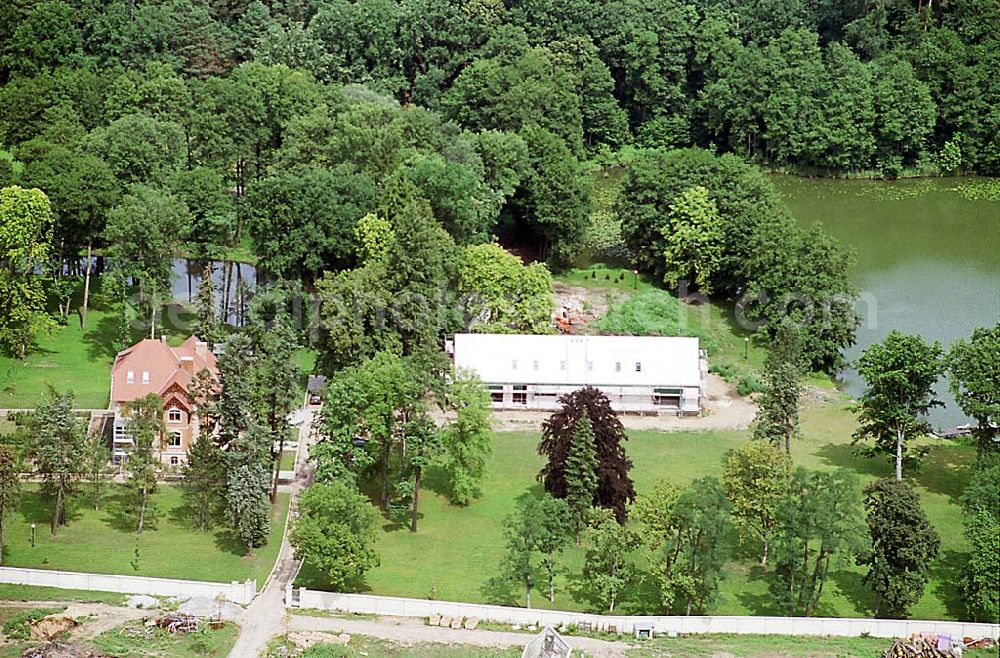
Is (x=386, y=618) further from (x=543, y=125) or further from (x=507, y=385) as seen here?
(x=543, y=125)

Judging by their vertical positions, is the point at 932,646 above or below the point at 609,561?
below

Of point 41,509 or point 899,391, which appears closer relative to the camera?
point 41,509

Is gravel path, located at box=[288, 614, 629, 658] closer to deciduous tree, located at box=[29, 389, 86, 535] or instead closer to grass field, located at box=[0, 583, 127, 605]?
grass field, located at box=[0, 583, 127, 605]

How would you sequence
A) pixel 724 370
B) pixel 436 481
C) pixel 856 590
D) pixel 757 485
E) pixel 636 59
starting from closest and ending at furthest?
1. pixel 856 590
2. pixel 757 485
3. pixel 436 481
4. pixel 724 370
5. pixel 636 59

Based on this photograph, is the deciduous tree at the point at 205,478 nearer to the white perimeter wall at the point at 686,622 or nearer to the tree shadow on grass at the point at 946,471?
the white perimeter wall at the point at 686,622

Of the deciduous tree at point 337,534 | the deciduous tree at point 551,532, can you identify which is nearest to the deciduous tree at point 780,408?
the deciduous tree at point 551,532

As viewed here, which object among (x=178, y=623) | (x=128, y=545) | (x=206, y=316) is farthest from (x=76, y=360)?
(x=178, y=623)

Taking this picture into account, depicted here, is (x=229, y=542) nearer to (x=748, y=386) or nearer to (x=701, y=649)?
(x=701, y=649)

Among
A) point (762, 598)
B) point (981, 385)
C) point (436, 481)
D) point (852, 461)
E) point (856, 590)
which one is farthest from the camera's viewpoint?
point (852, 461)
